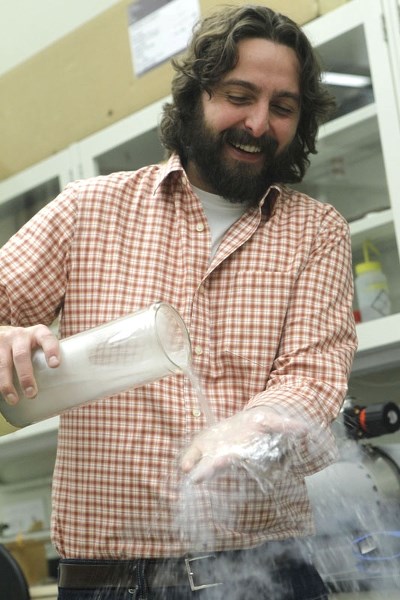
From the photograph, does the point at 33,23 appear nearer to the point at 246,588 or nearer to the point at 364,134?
the point at 364,134

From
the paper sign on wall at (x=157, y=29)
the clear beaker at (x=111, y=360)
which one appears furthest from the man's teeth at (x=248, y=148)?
the paper sign on wall at (x=157, y=29)

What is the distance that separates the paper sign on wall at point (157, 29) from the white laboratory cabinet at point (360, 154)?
5.2 inches

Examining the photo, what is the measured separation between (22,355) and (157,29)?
1.60 meters

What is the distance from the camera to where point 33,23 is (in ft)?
9.80

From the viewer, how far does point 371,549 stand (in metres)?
1.13

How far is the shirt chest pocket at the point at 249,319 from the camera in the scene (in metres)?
1.23

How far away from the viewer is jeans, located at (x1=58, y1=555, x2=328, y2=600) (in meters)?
1.07

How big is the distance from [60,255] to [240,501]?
44 cm

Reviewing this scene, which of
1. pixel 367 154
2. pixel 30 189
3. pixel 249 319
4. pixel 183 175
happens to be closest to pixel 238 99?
pixel 183 175

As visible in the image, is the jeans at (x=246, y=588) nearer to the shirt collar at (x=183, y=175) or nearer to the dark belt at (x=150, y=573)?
the dark belt at (x=150, y=573)

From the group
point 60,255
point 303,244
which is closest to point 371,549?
point 303,244

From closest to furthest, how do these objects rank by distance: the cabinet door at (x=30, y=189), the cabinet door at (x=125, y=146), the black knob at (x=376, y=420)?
the black knob at (x=376, y=420)
the cabinet door at (x=125, y=146)
the cabinet door at (x=30, y=189)

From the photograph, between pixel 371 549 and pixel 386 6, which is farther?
pixel 386 6

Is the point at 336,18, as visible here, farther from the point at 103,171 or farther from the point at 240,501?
the point at 240,501
